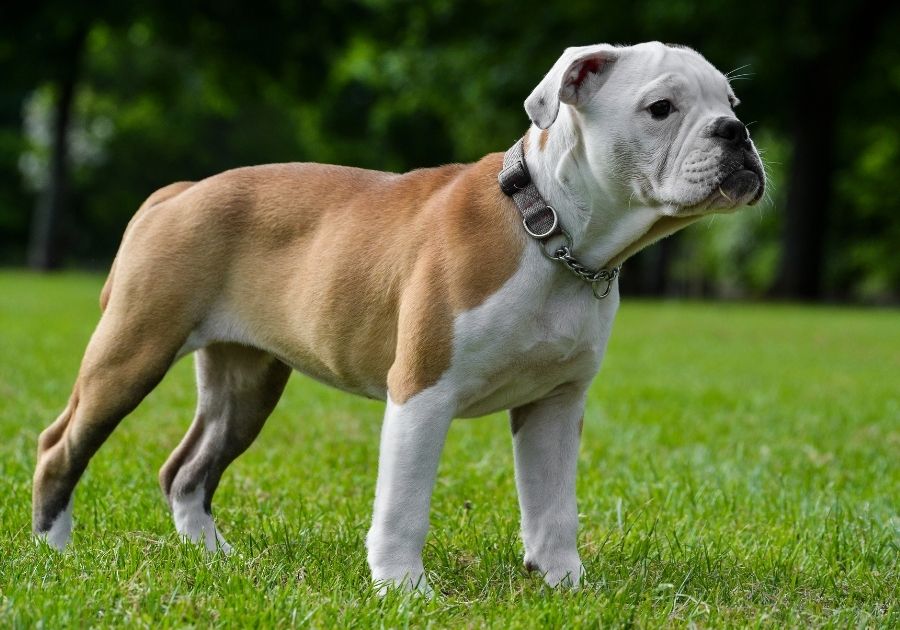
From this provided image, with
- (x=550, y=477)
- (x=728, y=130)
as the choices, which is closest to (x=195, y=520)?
(x=550, y=477)

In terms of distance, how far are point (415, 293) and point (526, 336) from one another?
0.37m

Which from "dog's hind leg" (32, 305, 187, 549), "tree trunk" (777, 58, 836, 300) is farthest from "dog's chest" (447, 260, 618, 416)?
"tree trunk" (777, 58, 836, 300)

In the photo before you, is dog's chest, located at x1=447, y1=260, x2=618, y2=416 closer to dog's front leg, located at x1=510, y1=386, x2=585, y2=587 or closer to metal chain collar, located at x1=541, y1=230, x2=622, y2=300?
metal chain collar, located at x1=541, y1=230, x2=622, y2=300

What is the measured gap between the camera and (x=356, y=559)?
12.4ft

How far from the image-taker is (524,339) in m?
3.43

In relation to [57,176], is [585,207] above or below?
above

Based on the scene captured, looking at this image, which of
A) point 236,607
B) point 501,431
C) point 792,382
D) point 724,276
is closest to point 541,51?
point 792,382

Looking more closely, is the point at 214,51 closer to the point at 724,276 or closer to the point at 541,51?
the point at 541,51

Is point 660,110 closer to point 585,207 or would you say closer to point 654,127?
point 654,127

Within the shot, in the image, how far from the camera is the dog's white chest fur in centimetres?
341

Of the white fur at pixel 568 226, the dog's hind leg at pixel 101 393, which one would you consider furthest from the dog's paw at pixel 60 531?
the white fur at pixel 568 226

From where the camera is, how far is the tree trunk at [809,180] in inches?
975

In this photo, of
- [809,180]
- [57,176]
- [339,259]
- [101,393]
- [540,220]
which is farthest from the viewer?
[57,176]

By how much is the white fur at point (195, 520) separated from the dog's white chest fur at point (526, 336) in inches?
47.3
